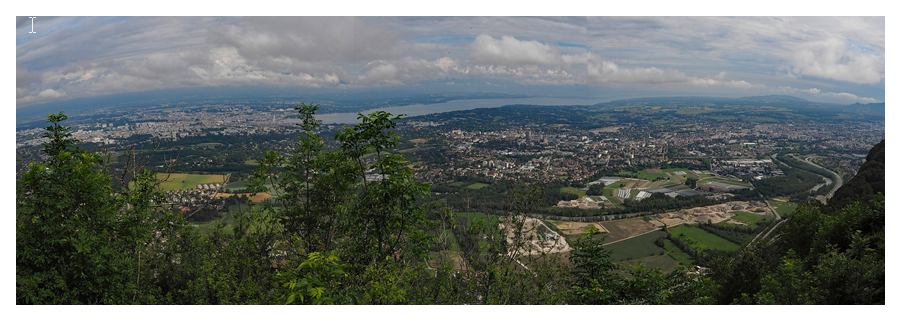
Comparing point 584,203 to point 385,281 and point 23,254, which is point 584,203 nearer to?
point 385,281

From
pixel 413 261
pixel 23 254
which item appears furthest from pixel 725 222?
pixel 23 254

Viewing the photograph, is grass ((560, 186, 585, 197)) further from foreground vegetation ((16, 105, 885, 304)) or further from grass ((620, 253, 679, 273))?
foreground vegetation ((16, 105, 885, 304))

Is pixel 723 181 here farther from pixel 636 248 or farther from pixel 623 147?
pixel 636 248

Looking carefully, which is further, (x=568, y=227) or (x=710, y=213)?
(x=710, y=213)

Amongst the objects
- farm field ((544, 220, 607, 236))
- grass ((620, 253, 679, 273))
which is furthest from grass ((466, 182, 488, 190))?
grass ((620, 253, 679, 273))

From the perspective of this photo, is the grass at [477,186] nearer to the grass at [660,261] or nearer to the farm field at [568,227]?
the farm field at [568,227]

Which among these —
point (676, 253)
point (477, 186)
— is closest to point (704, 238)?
point (676, 253)
